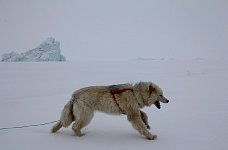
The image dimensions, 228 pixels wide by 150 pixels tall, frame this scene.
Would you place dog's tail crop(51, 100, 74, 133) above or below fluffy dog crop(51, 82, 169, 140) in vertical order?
below

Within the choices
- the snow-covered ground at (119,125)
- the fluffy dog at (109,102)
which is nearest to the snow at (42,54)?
the snow-covered ground at (119,125)

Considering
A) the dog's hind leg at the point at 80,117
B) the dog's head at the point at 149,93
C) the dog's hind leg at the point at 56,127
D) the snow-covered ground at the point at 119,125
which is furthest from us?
the dog's hind leg at the point at 56,127

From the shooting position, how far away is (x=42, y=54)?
124 feet

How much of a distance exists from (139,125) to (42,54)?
111 feet

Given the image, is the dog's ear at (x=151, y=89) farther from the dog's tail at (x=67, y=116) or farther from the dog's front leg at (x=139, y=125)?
the dog's tail at (x=67, y=116)

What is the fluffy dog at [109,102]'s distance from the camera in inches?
222

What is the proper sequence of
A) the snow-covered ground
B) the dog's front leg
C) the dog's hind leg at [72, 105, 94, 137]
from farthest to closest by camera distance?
1. the dog's hind leg at [72, 105, 94, 137]
2. the dog's front leg
3. the snow-covered ground

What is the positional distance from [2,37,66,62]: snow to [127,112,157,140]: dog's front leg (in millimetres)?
32280

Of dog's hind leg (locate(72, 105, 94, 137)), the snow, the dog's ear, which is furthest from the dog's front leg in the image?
the snow

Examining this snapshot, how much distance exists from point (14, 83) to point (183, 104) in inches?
323

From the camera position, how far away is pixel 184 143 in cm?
491

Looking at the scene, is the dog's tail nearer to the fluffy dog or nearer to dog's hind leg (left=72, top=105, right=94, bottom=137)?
the fluffy dog

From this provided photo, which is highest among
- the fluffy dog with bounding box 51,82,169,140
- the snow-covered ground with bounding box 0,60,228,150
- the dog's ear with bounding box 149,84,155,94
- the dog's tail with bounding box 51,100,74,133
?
the dog's ear with bounding box 149,84,155,94

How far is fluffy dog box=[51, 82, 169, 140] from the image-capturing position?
5.64m
